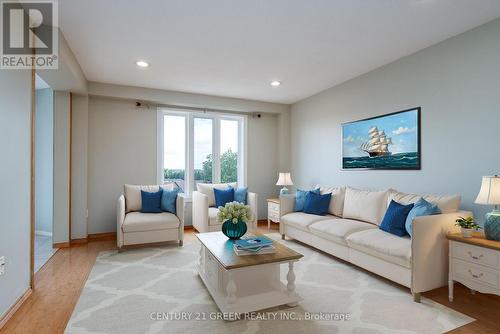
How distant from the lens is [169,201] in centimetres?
425

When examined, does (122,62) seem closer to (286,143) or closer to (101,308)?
(101,308)

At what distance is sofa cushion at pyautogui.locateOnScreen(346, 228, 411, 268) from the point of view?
2.48 m

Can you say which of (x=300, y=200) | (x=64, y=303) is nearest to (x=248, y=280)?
(x=64, y=303)

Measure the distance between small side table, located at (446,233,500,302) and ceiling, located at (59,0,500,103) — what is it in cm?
201

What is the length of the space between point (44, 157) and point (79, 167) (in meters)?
1.08

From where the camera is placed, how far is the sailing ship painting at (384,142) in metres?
3.37

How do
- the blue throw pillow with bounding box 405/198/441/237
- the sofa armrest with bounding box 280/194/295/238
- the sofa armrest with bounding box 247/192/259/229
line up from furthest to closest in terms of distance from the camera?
the sofa armrest with bounding box 247/192/259/229 < the sofa armrest with bounding box 280/194/295/238 < the blue throw pillow with bounding box 405/198/441/237

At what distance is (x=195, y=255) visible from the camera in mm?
3639

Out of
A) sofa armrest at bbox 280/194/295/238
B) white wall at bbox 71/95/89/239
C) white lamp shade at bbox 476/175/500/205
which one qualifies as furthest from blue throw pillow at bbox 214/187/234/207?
white lamp shade at bbox 476/175/500/205

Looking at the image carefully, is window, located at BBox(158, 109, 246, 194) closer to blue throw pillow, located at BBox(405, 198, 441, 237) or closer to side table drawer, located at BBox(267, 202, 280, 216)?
side table drawer, located at BBox(267, 202, 280, 216)

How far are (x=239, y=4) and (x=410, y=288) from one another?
2905mm

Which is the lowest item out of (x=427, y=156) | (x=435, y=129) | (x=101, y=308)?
(x=101, y=308)

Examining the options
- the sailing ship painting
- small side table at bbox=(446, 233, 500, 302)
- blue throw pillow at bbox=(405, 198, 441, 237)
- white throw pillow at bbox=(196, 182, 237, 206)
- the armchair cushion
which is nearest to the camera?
small side table at bbox=(446, 233, 500, 302)

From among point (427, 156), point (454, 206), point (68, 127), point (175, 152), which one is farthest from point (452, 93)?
point (68, 127)
